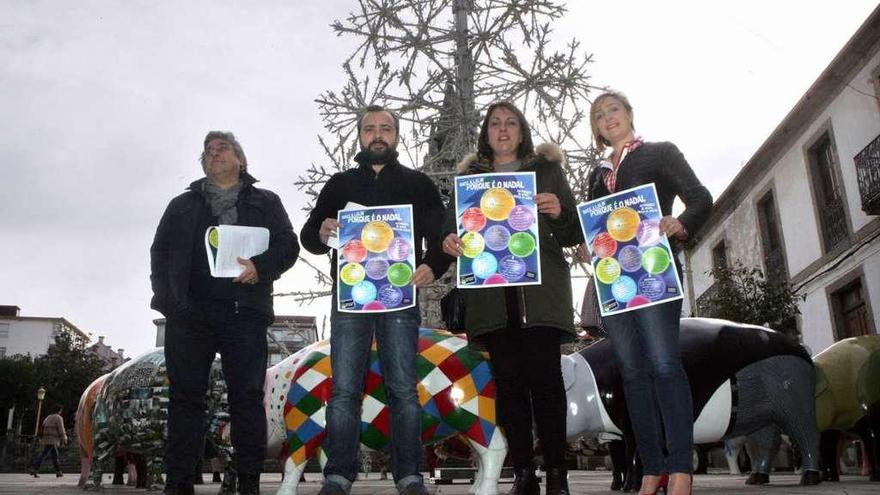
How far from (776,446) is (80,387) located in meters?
47.7

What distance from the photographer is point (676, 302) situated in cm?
293

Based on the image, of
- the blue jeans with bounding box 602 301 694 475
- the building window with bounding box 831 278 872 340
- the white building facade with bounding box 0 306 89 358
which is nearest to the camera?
the blue jeans with bounding box 602 301 694 475

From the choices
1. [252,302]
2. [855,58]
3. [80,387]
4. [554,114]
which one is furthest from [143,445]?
[80,387]

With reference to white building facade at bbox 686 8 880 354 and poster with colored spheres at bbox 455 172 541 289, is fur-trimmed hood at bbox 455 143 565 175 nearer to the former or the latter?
poster with colored spheres at bbox 455 172 541 289

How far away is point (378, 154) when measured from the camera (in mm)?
3541

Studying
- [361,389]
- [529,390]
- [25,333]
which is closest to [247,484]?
[361,389]

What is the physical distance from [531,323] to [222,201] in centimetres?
174

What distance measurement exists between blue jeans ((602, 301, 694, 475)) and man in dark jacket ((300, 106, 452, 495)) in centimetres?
87

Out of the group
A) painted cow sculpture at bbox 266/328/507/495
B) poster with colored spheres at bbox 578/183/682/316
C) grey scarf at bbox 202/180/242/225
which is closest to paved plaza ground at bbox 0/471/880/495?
painted cow sculpture at bbox 266/328/507/495

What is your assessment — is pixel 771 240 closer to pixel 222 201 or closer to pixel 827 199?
pixel 827 199

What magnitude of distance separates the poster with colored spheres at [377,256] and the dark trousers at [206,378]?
21.5 inches

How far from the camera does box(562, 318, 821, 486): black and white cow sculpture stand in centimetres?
418

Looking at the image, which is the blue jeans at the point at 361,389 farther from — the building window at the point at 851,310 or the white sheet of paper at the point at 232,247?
the building window at the point at 851,310

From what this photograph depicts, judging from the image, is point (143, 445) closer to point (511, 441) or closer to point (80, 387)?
point (511, 441)
